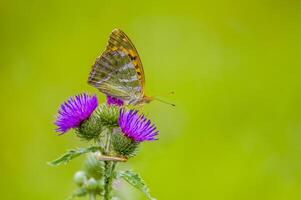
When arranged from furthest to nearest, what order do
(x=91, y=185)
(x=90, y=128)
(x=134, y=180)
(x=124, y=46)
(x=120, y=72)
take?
(x=120, y=72) → (x=124, y=46) → (x=90, y=128) → (x=91, y=185) → (x=134, y=180)

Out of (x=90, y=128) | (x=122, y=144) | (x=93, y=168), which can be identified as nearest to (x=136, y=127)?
(x=122, y=144)

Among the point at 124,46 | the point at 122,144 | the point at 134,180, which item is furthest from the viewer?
the point at 124,46

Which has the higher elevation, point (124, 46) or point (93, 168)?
point (124, 46)

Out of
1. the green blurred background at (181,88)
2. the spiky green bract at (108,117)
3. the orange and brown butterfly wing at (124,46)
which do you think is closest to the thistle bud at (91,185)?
the spiky green bract at (108,117)

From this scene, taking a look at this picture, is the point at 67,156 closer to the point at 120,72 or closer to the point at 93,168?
the point at 93,168

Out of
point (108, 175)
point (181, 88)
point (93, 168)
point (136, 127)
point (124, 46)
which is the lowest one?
point (181, 88)

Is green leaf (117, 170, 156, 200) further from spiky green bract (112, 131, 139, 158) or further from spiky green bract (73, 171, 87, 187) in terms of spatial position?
spiky green bract (73, 171, 87, 187)

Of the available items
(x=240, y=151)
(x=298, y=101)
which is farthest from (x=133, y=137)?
(x=298, y=101)

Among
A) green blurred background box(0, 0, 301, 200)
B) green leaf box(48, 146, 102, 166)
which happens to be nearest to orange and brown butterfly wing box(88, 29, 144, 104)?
green leaf box(48, 146, 102, 166)

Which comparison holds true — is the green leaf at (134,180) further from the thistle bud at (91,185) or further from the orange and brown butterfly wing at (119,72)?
the orange and brown butterfly wing at (119,72)
